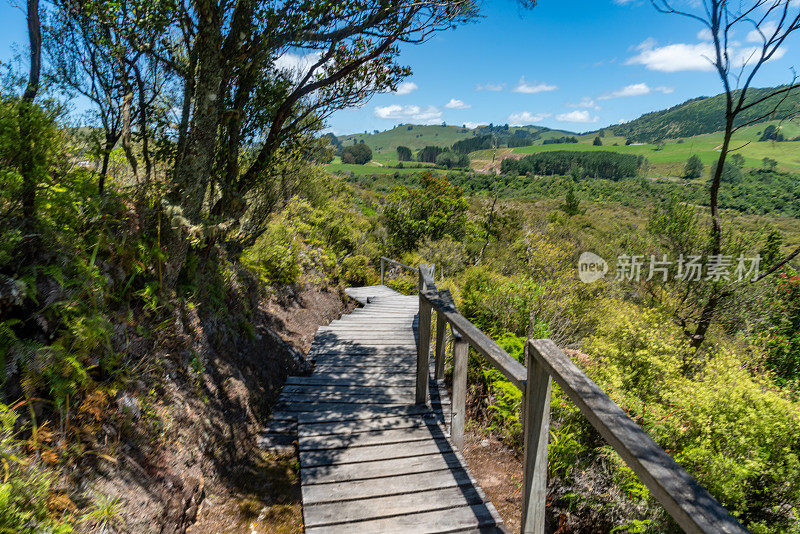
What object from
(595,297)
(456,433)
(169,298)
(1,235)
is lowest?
(595,297)

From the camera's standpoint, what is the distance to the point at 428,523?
254 centimetres

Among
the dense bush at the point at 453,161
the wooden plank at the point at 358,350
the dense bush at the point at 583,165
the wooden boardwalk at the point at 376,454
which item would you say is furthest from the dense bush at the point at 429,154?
the wooden boardwalk at the point at 376,454

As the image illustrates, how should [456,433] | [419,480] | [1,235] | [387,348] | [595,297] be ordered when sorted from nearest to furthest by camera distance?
[1,235]
[419,480]
[456,433]
[387,348]
[595,297]

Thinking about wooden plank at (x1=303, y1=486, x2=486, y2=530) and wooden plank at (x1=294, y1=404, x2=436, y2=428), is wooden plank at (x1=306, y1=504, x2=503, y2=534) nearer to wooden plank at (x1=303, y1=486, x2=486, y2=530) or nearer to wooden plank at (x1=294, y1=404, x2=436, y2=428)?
wooden plank at (x1=303, y1=486, x2=486, y2=530)

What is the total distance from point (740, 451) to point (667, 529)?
1138 millimetres

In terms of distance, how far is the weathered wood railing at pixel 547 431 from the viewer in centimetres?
114

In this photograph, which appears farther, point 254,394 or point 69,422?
point 254,394

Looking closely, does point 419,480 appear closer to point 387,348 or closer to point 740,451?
point 740,451

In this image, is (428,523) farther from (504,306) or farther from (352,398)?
(504,306)

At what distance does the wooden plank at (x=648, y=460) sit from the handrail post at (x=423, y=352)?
2055mm

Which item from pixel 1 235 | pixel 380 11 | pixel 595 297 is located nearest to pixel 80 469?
pixel 1 235

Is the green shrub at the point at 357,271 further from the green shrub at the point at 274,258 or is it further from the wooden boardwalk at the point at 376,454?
the wooden boardwalk at the point at 376,454

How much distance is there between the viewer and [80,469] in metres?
2.10

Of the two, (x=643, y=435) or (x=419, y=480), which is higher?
(x=643, y=435)
